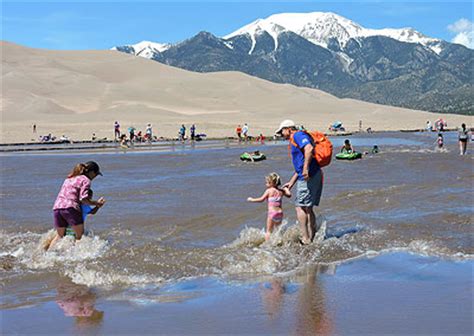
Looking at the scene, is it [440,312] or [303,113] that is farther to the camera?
[303,113]

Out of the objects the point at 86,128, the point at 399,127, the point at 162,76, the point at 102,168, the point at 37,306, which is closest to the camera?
the point at 37,306

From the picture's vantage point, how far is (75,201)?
29.4 feet

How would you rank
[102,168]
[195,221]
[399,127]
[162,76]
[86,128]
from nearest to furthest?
[195,221], [102,168], [86,128], [399,127], [162,76]

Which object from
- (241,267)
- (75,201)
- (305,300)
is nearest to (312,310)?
(305,300)

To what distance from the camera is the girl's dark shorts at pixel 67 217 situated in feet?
29.5

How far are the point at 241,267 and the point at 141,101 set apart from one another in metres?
96.1

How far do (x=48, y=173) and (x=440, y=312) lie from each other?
18894mm

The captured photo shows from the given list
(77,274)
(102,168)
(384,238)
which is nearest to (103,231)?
(77,274)

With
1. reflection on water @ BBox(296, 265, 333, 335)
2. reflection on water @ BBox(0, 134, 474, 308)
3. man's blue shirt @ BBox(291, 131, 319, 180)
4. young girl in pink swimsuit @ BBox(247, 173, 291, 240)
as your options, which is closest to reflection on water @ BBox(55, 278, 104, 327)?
reflection on water @ BBox(0, 134, 474, 308)

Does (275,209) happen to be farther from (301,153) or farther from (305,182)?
(301,153)

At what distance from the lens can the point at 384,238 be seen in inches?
383

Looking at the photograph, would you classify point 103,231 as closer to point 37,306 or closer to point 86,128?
point 37,306

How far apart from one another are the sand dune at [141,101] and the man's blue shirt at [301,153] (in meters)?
43.9

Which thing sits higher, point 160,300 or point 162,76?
point 162,76
